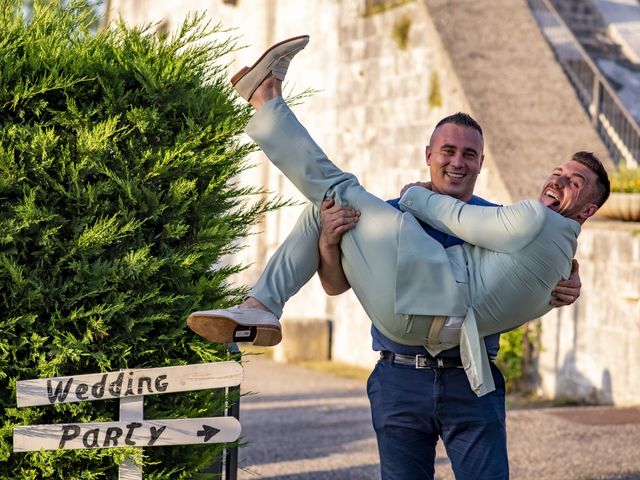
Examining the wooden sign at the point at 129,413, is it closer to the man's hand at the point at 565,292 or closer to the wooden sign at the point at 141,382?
the wooden sign at the point at 141,382

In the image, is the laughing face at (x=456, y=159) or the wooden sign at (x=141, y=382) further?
the wooden sign at (x=141, y=382)

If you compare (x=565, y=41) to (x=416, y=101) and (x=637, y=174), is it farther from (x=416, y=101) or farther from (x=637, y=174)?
(x=637, y=174)

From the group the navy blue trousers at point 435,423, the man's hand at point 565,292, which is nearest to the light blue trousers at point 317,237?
the navy blue trousers at point 435,423

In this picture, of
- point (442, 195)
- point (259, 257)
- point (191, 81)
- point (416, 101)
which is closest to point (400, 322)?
point (442, 195)

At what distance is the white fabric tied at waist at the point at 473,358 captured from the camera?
3.63 m

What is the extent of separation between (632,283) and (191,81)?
588 centimetres

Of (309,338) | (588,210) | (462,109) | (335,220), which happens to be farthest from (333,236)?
(309,338)

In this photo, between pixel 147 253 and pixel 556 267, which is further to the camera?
pixel 147 253

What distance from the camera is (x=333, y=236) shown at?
3621 mm

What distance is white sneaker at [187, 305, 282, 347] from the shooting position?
Answer: 11.4 ft

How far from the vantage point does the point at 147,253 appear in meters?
4.06

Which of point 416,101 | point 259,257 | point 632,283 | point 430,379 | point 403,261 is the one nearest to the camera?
point 403,261

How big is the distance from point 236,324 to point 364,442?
4985 mm

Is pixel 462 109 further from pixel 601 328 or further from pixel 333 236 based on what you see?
pixel 333 236
